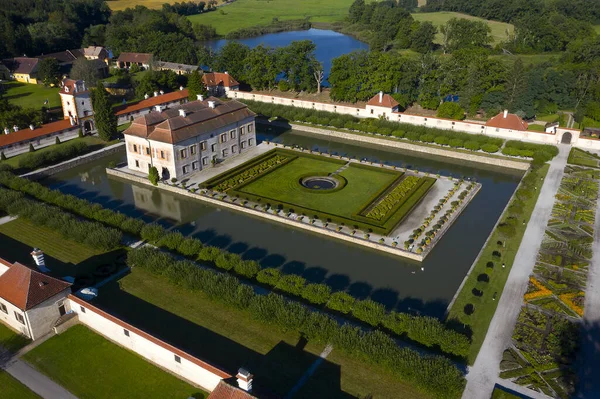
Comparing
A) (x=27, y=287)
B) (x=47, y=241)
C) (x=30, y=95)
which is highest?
(x=27, y=287)

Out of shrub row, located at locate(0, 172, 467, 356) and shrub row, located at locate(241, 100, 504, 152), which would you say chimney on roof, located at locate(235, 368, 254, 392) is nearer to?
shrub row, located at locate(0, 172, 467, 356)

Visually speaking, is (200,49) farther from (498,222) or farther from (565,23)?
(565,23)

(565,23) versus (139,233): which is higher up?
(565,23)

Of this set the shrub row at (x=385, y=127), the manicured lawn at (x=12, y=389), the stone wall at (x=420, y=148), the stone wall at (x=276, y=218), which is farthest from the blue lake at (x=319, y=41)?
the manicured lawn at (x=12, y=389)

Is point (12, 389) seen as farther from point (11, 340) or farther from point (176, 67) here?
point (176, 67)

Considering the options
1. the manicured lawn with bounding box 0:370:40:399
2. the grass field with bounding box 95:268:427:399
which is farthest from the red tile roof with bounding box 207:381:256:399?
the manicured lawn with bounding box 0:370:40:399

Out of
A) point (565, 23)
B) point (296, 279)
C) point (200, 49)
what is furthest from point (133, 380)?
point (565, 23)

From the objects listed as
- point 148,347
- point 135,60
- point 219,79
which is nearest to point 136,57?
point 135,60
